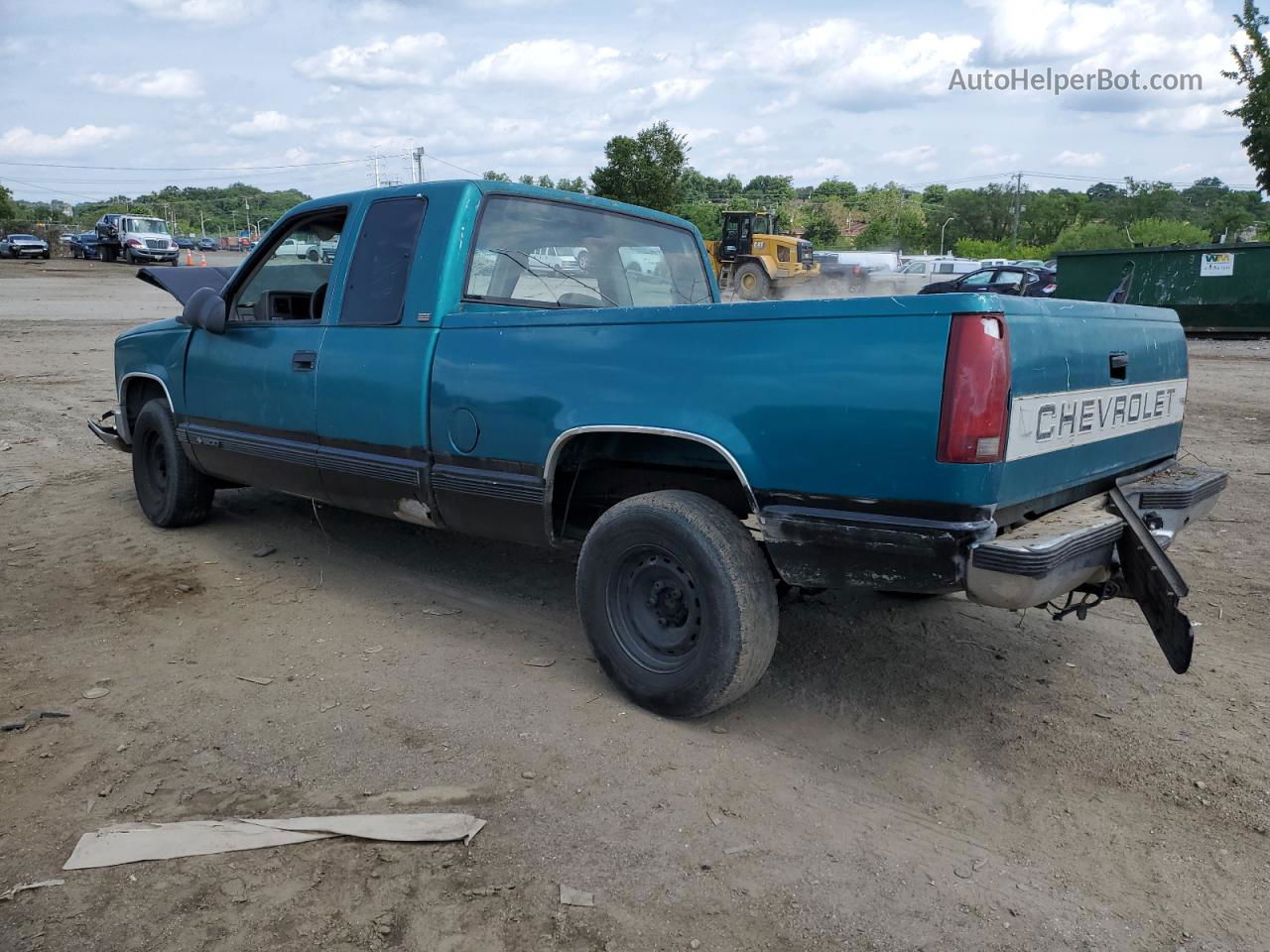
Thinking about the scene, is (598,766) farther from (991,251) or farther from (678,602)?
(991,251)

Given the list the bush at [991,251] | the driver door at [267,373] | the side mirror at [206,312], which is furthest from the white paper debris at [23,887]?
the bush at [991,251]

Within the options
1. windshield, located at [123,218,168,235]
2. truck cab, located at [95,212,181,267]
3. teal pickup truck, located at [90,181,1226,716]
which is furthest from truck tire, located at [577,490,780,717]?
windshield, located at [123,218,168,235]

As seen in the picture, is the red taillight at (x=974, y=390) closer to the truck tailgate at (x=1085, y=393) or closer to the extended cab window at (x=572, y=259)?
the truck tailgate at (x=1085, y=393)

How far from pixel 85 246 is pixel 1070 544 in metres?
50.2

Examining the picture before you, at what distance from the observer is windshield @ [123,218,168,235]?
40.9 meters

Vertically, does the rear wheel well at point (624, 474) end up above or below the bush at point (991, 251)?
below

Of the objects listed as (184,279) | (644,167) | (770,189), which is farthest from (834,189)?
(184,279)

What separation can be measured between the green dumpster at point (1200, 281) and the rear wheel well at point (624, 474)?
16564mm

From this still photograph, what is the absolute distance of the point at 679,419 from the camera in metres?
3.16

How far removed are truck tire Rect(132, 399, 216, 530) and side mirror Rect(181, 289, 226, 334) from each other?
0.80m

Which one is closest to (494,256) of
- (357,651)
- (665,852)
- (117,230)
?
(357,651)

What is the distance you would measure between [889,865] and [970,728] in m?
0.93

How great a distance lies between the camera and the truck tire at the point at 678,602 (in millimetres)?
3105

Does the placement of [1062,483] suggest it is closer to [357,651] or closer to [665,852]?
[665,852]
